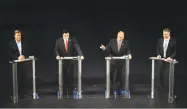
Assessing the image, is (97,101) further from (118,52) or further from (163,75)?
(163,75)

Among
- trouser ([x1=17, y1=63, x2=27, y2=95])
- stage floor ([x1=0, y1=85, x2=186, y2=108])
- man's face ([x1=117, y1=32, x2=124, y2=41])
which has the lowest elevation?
stage floor ([x1=0, y1=85, x2=186, y2=108])

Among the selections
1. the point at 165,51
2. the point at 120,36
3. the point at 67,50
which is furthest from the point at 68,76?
the point at 165,51

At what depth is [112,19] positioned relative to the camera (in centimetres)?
717

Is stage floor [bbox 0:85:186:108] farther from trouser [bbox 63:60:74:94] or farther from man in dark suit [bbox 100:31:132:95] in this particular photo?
man in dark suit [bbox 100:31:132:95]

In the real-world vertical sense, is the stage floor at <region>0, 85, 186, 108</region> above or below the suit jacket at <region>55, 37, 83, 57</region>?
below

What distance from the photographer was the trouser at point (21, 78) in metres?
6.92

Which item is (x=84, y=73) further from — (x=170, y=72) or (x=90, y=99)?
(x=170, y=72)

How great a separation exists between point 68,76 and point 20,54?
103 centimetres

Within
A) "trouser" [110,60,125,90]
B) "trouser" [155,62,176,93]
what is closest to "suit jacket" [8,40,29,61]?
"trouser" [110,60,125,90]

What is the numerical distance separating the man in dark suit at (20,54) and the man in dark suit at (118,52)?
1525 mm

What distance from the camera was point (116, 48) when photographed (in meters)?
7.18

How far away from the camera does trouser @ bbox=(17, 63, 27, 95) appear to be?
6.92m

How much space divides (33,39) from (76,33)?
2.82ft

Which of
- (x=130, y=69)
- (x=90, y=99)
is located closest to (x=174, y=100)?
(x=130, y=69)
